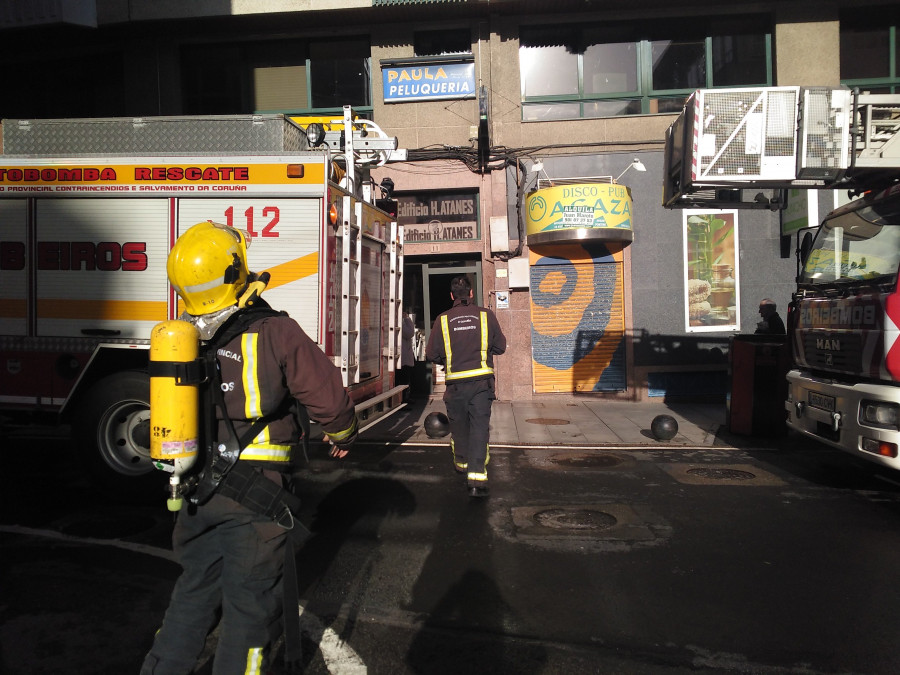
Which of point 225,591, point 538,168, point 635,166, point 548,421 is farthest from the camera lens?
point 538,168

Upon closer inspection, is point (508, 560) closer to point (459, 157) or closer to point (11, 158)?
point (11, 158)

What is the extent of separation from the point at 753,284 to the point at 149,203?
10.5 meters

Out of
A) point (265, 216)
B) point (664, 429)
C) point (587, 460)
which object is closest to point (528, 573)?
point (587, 460)

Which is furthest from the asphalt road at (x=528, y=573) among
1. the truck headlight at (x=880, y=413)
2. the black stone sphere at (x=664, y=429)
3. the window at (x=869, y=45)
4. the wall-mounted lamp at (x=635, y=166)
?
the window at (x=869, y=45)

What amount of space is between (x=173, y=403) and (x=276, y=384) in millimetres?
376

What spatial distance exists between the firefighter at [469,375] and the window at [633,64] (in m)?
7.65

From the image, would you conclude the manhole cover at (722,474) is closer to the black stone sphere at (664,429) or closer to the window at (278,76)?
the black stone sphere at (664,429)

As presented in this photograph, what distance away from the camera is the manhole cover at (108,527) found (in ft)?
15.8

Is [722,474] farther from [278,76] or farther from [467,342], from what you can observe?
[278,76]

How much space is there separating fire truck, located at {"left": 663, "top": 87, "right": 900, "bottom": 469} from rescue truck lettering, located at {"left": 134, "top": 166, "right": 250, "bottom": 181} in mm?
4449

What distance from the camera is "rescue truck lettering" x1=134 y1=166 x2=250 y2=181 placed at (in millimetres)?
5715

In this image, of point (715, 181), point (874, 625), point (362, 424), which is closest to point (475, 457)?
point (362, 424)

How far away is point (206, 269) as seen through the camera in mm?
2381

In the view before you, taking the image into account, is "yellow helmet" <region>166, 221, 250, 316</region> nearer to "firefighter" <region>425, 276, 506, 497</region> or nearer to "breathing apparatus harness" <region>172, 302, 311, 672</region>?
"breathing apparatus harness" <region>172, 302, 311, 672</region>
